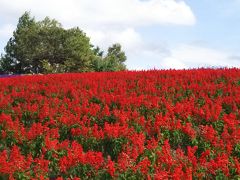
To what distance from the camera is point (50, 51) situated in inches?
1989

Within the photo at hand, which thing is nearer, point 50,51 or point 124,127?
point 124,127

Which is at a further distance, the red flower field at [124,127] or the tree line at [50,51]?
the tree line at [50,51]

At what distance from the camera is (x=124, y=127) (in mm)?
10797

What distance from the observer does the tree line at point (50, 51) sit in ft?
Result: 161

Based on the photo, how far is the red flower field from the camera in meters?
8.91

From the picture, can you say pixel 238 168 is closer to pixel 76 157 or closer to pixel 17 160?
pixel 76 157

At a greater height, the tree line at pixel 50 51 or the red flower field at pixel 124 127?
the tree line at pixel 50 51

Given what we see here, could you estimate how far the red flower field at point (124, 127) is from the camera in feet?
29.2

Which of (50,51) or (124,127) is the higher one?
(50,51)

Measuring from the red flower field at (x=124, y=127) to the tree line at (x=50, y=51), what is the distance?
1179 inches

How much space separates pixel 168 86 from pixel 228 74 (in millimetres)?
2514

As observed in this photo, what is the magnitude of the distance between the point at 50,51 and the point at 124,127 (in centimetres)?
4069

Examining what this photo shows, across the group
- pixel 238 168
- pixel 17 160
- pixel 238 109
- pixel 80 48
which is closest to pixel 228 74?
pixel 238 109

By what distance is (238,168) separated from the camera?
868 centimetres
